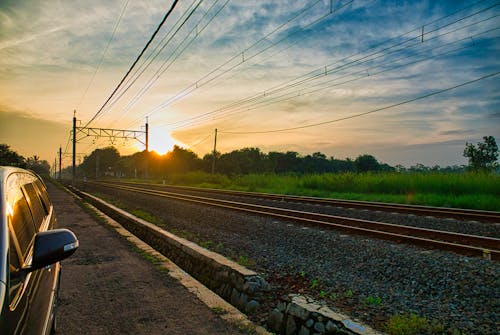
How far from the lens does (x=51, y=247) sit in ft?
6.56

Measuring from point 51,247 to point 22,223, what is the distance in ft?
1.88

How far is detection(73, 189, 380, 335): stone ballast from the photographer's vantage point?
3.56m

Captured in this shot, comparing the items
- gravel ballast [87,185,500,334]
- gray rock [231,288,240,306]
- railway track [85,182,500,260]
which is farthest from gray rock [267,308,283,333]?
railway track [85,182,500,260]

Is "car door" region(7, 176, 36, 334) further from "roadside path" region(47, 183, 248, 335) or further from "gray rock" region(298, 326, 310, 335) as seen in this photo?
"gray rock" region(298, 326, 310, 335)

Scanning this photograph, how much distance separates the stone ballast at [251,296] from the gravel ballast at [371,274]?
1.39ft

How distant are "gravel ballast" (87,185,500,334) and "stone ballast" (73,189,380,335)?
0.42 metres

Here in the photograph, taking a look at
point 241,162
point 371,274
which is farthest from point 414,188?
point 241,162

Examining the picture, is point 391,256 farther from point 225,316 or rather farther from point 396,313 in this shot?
point 225,316

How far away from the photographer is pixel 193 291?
4949mm

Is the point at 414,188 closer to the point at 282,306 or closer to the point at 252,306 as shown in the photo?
the point at 252,306

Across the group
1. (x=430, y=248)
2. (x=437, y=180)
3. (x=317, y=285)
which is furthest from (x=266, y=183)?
(x=317, y=285)

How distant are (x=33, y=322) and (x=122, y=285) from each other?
3482mm

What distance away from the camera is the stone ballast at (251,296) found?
3.56 meters

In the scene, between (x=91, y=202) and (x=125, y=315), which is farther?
(x=91, y=202)
